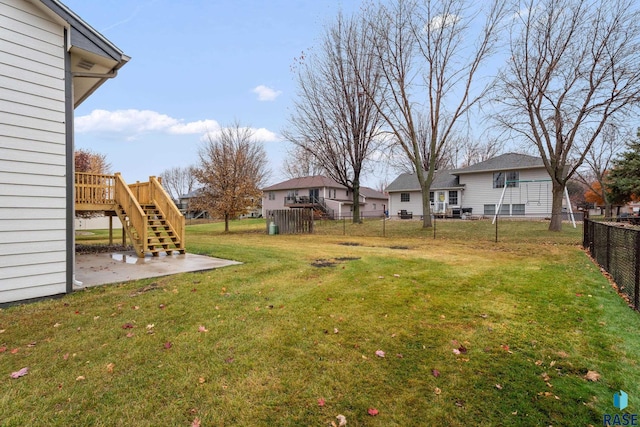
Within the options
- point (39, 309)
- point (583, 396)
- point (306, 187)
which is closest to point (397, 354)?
point (583, 396)

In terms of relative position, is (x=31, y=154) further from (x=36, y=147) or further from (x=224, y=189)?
(x=224, y=189)

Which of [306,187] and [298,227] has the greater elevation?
[306,187]

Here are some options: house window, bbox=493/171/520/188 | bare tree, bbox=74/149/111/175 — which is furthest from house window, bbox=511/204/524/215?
bare tree, bbox=74/149/111/175

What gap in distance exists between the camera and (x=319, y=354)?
3188 mm

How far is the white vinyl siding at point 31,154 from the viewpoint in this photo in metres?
4.50

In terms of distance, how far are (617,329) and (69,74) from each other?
869 cm

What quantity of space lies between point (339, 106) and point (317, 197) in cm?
1387

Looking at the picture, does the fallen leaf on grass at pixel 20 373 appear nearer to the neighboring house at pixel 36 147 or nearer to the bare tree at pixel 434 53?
the neighboring house at pixel 36 147

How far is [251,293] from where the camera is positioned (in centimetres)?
513

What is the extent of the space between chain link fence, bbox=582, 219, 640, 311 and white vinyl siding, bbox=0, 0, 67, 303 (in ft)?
28.3

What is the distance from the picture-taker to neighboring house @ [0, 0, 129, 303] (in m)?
4.50

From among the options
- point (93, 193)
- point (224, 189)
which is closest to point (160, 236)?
point (93, 193)

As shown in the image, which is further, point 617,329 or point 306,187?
point 306,187

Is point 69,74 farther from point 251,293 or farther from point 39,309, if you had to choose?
point 251,293
